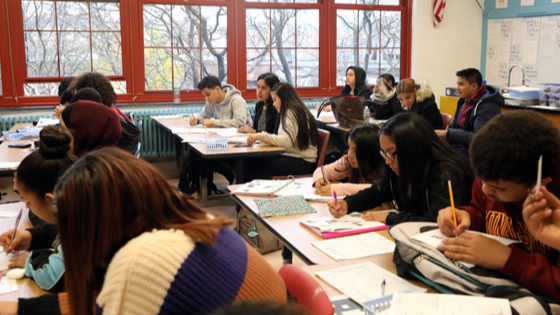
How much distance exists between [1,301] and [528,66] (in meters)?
6.41

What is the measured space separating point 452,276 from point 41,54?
18.2ft

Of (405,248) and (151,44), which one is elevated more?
(151,44)

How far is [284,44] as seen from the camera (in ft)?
21.1

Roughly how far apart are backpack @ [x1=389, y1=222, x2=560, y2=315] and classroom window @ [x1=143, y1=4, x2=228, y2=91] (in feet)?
16.4

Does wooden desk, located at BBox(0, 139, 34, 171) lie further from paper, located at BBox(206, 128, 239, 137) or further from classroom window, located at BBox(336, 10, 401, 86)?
classroom window, located at BBox(336, 10, 401, 86)

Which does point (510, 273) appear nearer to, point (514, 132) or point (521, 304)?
point (521, 304)

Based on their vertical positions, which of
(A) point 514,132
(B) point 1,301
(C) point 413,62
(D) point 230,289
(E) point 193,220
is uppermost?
(C) point 413,62

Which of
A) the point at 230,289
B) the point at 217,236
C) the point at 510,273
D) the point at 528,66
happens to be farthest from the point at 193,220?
the point at 528,66

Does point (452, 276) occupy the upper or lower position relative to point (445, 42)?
lower

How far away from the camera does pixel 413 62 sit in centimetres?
684

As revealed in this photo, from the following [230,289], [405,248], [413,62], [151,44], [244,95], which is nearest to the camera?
[230,289]

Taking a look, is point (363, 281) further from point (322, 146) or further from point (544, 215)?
point (322, 146)

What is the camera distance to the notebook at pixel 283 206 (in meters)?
2.17

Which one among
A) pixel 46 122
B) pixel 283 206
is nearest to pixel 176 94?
pixel 46 122
